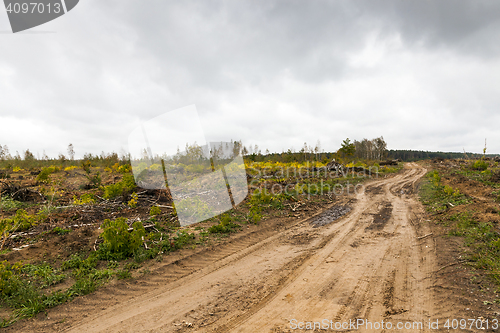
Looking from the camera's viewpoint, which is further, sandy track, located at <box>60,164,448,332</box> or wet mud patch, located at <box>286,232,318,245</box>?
wet mud patch, located at <box>286,232,318,245</box>

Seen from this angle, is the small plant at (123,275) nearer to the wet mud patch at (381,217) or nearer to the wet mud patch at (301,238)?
the wet mud patch at (301,238)

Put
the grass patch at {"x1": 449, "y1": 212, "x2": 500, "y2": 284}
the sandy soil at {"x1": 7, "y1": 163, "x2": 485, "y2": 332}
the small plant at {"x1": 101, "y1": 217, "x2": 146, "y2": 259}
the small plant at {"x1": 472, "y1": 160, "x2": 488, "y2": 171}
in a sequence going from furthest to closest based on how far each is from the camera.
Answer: the small plant at {"x1": 472, "y1": 160, "x2": 488, "y2": 171} < the small plant at {"x1": 101, "y1": 217, "x2": 146, "y2": 259} < the grass patch at {"x1": 449, "y1": 212, "x2": 500, "y2": 284} < the sandy soil at {"x1": 7, "y1": 163, "x2": 485, "y2": 332}

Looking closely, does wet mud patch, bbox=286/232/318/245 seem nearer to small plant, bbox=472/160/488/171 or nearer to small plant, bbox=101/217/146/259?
small plant, bbox=101/217/146/259

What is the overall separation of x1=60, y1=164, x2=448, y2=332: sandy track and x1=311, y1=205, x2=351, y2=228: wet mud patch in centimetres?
166

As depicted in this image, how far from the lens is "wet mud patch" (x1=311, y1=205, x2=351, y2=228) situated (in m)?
8.37

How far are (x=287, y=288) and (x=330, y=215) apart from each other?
5.94m

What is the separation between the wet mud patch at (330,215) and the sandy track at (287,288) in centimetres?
166

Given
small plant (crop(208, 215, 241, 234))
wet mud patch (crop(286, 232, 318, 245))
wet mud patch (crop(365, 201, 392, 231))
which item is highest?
small plant (crop(208, 215, 241, 234))

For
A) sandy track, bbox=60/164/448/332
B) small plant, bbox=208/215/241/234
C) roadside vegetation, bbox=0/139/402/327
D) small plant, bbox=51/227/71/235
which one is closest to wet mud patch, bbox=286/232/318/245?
sandy track, bbox=60/164/448/332

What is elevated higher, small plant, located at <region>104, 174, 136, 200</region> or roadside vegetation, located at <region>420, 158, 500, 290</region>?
small plant, located at <region>104, 174, 136, 200</region>

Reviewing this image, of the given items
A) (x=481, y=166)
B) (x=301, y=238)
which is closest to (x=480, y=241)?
(x=301, y=238)

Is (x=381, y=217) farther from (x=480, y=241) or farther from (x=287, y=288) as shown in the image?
(x=287, y=288)

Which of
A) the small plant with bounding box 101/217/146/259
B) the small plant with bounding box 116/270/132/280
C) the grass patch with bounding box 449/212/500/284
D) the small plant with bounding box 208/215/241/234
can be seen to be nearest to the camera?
the grass patch with bounding box 449/212/500/284

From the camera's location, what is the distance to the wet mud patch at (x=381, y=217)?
765cm
